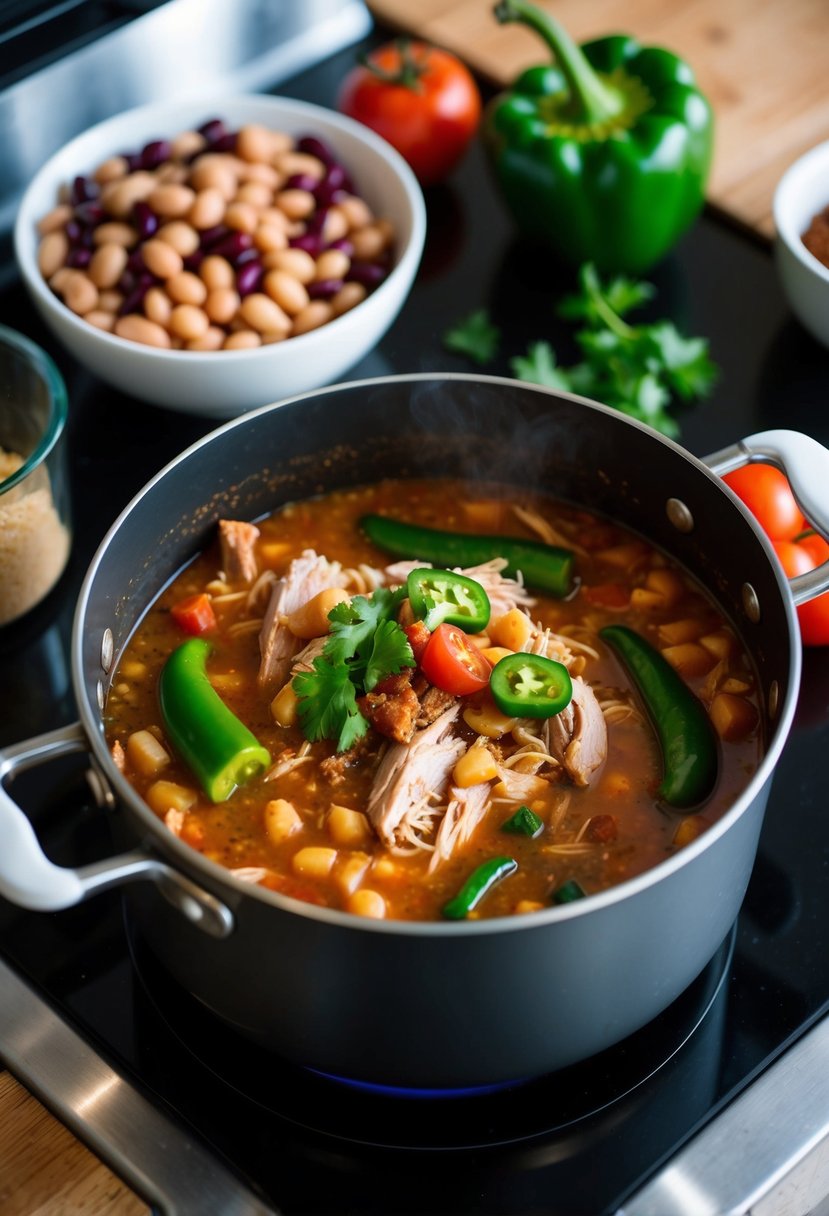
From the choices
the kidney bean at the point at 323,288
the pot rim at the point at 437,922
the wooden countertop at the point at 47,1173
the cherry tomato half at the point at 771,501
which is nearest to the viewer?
the pot rim at the point at 437,922

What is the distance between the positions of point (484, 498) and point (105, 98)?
4.29ft

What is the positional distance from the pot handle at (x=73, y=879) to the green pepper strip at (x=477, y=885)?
337mm

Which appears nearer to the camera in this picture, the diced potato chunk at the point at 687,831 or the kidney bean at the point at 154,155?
the diced potato chunk at the point at 687,831

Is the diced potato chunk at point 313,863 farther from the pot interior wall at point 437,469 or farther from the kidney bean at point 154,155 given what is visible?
the kidney bean at point 154,155

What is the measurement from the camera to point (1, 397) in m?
2.29

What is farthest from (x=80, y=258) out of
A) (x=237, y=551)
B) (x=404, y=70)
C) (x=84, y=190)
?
(x=404, y=70)

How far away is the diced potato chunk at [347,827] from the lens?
170 cm

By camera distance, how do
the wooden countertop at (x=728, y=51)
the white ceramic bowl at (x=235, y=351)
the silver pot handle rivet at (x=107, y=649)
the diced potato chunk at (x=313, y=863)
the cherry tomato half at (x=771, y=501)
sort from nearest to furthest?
the diced potato chunk at (x=313, y=863) → the silver pot handle rivet at (x=107, y=649) → the cherry tomato half at (x=771, y=501) → the white ceramic bowl at (x=235, y=351) → the wooden countertop at (x=728, y=51)

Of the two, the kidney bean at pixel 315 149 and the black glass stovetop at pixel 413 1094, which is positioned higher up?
the kidney bean at pixel 315 149

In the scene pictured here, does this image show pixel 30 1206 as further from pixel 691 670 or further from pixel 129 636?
pixel 691 670

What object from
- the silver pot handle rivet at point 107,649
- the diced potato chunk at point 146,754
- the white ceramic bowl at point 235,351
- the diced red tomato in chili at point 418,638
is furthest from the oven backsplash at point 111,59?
the diced red tomato in chili at point 418,638

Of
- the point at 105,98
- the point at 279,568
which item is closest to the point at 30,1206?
the point at 279,568

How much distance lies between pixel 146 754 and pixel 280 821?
22 centimetres

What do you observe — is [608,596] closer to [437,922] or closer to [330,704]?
[330,704]
